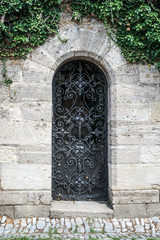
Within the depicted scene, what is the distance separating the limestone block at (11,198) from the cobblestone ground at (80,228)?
236mm

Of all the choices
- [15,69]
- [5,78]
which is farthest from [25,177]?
[15,69]

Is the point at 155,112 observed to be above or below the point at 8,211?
above

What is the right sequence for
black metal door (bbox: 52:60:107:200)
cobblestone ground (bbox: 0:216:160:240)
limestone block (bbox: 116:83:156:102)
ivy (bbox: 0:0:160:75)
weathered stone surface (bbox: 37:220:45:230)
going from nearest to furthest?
cobblestone ground (bbox: 0:216:160:240)
weathered stone surface (bbox: 37:220:45:230)
ivy (bbox: 0:0:160:75)
limestone block (bbox: 116:83:156:102)
black metal door (bbox: 52:60:107:200)

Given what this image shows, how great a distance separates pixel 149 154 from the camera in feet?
12.1

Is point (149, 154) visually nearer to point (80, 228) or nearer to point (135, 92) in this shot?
point (135, 92)

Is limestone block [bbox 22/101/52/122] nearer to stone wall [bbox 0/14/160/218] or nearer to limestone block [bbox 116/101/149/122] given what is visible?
stone wall [bbox 0/14/160/218]

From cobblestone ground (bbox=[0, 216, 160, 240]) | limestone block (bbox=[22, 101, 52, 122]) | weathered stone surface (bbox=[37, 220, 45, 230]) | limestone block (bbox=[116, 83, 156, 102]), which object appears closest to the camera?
cobblestone ground (bbox=[0, 216, 160, 240])

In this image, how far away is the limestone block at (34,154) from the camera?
3.56 metres

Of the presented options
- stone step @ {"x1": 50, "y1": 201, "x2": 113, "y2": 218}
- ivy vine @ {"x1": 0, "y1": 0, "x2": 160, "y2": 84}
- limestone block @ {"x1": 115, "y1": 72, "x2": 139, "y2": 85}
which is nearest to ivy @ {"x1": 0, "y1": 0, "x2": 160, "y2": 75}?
ivy vine @ {"x1": 0, "y1": 0, "x2": 160, "y2": 84}

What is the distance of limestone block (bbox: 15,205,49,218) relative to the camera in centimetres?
350

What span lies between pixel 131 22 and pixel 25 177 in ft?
9.69

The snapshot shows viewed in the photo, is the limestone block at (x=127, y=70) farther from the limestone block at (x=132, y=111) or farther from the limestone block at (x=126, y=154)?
the limestone block at (x=126, y=154)

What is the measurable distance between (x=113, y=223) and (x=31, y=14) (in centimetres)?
344

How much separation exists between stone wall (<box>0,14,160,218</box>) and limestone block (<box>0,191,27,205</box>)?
1 cm
